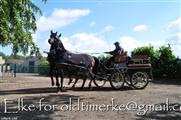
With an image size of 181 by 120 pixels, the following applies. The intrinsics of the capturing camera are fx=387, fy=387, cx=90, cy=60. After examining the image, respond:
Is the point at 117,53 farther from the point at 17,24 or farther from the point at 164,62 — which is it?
the point at 164,62

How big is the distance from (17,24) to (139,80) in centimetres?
667

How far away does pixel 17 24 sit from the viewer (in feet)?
62.4

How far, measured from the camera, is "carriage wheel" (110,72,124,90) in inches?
652

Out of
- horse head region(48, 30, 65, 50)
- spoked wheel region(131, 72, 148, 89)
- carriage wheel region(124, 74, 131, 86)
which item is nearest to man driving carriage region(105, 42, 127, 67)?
carriage wheel region(124, 74, 131, 86)

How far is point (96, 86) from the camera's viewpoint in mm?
17672

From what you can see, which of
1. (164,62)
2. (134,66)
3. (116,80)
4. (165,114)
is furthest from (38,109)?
(164,62)

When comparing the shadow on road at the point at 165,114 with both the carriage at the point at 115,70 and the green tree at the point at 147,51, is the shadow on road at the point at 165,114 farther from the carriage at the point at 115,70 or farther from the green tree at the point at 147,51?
the green tree at the point at 147,51

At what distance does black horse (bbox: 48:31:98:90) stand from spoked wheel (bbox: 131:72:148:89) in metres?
1.74

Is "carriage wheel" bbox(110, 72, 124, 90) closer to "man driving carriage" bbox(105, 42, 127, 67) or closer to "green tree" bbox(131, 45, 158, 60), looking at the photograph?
"man driving carriage" bbox(105, 42, 127, 67)

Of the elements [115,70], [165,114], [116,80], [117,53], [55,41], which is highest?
[55,41]

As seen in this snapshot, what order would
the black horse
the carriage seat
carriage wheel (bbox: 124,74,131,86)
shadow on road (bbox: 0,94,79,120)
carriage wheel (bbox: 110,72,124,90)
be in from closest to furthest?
shadow on road (bbox: 0,94,79,120)
the black horse
carriage wheel (bbox: 110,72,124,90)
the carriage seat
carriage wheel (bbox: 124,74,131,86)

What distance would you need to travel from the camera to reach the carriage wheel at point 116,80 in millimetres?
16562

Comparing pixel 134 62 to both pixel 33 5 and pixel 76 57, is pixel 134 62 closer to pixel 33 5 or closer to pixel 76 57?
pixel 76 57

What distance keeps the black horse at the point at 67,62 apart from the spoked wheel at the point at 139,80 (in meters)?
1.74
